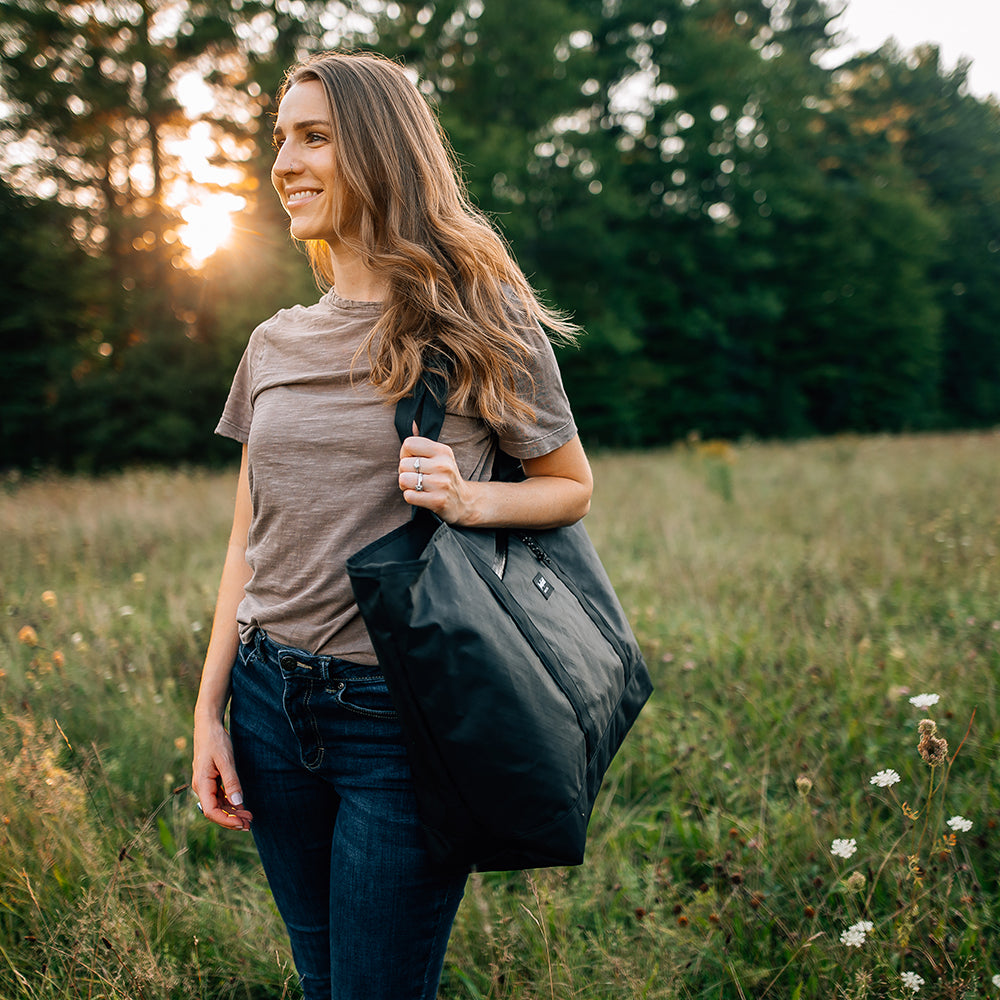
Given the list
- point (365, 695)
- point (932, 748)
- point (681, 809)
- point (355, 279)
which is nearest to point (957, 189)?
point (681, 809)

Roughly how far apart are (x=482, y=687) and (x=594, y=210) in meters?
21.3

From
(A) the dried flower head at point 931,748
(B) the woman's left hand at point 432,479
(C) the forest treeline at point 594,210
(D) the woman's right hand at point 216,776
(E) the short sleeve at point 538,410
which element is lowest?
(A) the dried flower head at point 931,748

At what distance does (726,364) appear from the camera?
78.2 ft

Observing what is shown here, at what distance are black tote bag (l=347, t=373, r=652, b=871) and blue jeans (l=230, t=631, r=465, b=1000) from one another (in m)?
0.11

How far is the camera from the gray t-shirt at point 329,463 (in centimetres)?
116

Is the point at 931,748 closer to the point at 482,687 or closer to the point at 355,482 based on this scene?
the point at 482,687

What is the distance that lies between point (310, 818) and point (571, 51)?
22.3 meters

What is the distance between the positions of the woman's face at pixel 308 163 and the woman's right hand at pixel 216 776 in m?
0.93

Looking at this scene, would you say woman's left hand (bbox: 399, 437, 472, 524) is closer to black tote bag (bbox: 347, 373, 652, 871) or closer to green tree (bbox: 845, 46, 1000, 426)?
black tote bag (bbox: 347, 373, 652, 871)

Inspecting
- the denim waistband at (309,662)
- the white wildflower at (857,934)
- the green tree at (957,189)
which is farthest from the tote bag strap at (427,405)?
the green tree at (957,189)

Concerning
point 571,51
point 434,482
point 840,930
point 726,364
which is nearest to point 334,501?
point 434,482

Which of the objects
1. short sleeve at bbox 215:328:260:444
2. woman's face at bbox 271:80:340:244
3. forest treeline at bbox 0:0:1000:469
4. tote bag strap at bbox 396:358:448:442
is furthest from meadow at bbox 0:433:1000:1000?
forest treeline at bbox 0:0:1000:469

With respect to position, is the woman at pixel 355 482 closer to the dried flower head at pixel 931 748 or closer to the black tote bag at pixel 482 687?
the black tote bag at pixel 482 687

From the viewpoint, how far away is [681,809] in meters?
2.53
